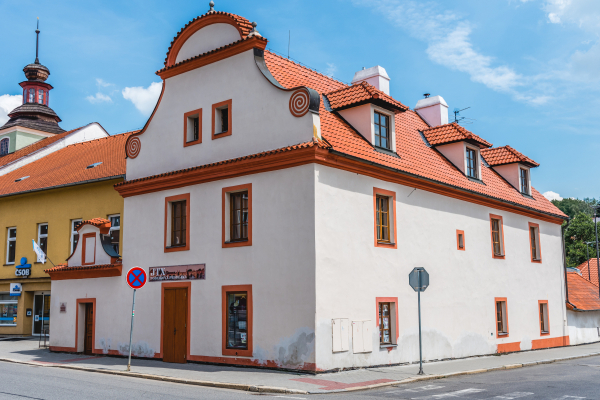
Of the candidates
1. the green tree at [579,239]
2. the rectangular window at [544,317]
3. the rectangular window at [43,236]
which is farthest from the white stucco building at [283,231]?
the green tree at [579,239]

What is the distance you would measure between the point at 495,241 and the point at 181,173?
12691 millimetres

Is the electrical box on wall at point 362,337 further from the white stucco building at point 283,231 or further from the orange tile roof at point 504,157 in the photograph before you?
the orange tile roof at point 504,157

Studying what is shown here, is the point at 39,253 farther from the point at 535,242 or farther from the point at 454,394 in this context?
the point at 535,242

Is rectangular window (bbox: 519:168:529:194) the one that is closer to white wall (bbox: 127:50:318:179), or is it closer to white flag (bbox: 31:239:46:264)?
white wall (bbox: 127:50:318:179)

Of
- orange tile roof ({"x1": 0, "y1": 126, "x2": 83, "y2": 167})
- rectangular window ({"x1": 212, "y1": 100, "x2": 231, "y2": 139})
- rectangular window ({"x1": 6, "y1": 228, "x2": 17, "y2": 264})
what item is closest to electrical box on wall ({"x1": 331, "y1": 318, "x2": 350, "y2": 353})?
rectangular window ({"x1": 212, "y1": 100, "x2": 231, "y2": 139})

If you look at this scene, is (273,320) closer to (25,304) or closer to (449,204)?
(449,204)

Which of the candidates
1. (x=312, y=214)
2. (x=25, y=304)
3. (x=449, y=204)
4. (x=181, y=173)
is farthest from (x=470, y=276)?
(x=25, y=304)

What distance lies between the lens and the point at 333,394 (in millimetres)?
11930

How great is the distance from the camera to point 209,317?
55.2 feet

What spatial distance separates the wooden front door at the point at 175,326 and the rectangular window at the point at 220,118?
4.88 m

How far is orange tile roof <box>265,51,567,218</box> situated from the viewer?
17.0 metres

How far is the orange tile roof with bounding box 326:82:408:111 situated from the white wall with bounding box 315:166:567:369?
264 centimetres

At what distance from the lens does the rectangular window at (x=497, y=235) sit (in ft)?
75.4

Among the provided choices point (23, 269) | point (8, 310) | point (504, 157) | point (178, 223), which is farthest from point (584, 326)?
point (8, 310)
